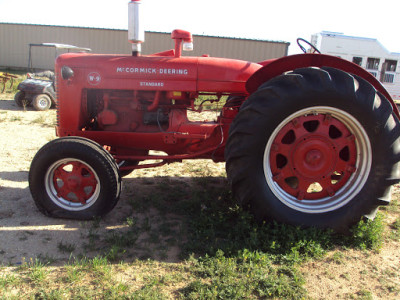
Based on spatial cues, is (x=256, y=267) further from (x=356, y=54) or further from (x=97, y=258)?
(x=356, y=54)

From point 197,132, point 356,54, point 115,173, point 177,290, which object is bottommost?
point 177,290

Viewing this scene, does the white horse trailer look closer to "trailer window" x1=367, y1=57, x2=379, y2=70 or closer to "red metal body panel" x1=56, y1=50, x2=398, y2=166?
"trailer window" x1=367, y1=57, x2=379, y2=70

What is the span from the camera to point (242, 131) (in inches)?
113

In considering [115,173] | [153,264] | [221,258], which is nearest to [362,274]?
[221,258]

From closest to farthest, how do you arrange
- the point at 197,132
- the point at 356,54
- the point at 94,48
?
the point at 197,132
the point at 356,54
the point at 94,48

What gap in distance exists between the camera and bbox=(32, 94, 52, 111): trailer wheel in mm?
10383

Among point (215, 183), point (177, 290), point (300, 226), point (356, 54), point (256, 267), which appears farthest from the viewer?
point (356, 54)

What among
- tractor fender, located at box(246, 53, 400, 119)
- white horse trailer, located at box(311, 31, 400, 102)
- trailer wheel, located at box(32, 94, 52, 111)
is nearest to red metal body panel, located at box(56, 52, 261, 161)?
tractor fender, located at box(246, 53, 400, 119)

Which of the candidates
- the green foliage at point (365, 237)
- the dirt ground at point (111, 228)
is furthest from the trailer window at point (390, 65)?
→ the green foliage at point (365, 237)

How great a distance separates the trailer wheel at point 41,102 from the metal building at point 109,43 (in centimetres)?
1197

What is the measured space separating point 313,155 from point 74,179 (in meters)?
2.37

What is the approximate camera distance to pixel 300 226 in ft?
9.86

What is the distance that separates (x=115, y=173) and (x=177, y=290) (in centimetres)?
136

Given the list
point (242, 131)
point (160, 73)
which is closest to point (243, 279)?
point (242, 131)
